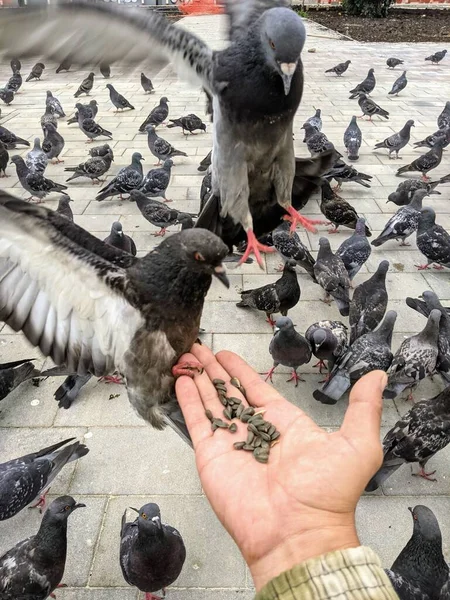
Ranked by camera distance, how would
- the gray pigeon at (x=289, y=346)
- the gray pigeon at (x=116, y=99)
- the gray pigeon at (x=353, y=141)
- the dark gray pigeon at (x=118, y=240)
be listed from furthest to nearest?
the gray pigeon at (x=116, y=99) → the gray pigeon at (x=353, y=141) → the dark gray pigeon at (x=118, y=240) → the gray pigeon at (x=289, y=346)

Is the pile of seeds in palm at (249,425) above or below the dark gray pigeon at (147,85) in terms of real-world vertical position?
above

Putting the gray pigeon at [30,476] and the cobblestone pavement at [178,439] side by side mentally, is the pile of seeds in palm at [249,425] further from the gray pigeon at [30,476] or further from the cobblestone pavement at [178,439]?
the gray pigeon at [30,476]

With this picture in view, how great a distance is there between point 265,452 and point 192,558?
5.13 ft

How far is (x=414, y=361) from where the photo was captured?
487 cm

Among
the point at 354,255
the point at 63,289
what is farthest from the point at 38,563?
the point at 354,255

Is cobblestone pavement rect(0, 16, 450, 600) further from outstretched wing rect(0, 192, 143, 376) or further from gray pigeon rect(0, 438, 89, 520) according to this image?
outstretched wing rect(0, 192, 143, 376)

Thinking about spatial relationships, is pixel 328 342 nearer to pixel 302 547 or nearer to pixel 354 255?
pixel 354 255

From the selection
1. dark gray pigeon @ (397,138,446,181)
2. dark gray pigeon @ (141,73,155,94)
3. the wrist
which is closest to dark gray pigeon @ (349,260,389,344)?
the wrist

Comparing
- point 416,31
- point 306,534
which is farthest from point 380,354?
point 416,31

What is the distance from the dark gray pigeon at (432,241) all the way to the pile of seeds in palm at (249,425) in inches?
187

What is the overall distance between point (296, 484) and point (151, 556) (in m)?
1.38

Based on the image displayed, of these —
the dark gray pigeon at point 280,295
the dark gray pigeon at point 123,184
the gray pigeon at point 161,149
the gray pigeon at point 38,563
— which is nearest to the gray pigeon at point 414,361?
the dark gray pigeon at point 280,295

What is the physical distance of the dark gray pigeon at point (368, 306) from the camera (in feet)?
18.0

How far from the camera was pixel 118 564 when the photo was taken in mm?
3670
